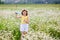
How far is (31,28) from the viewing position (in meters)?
1.54

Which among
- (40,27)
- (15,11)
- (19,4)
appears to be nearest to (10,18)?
(15,11)

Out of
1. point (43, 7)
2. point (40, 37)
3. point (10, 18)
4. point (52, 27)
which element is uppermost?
point (43, 7)

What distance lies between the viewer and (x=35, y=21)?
1583mm

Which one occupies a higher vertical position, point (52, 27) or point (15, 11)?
point (15, 11)

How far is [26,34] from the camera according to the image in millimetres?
1536

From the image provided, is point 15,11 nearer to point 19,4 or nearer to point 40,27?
point 19,4

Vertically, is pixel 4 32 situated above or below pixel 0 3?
below

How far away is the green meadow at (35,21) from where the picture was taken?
1.54 m

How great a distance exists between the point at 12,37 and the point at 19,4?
417mm

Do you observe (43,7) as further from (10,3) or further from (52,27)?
(10,3)

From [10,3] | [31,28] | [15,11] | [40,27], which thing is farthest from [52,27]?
[10,3]

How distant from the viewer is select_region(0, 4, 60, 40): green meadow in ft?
5.04

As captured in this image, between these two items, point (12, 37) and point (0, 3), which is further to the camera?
point (0, 3)

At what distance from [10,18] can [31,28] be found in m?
0.29
